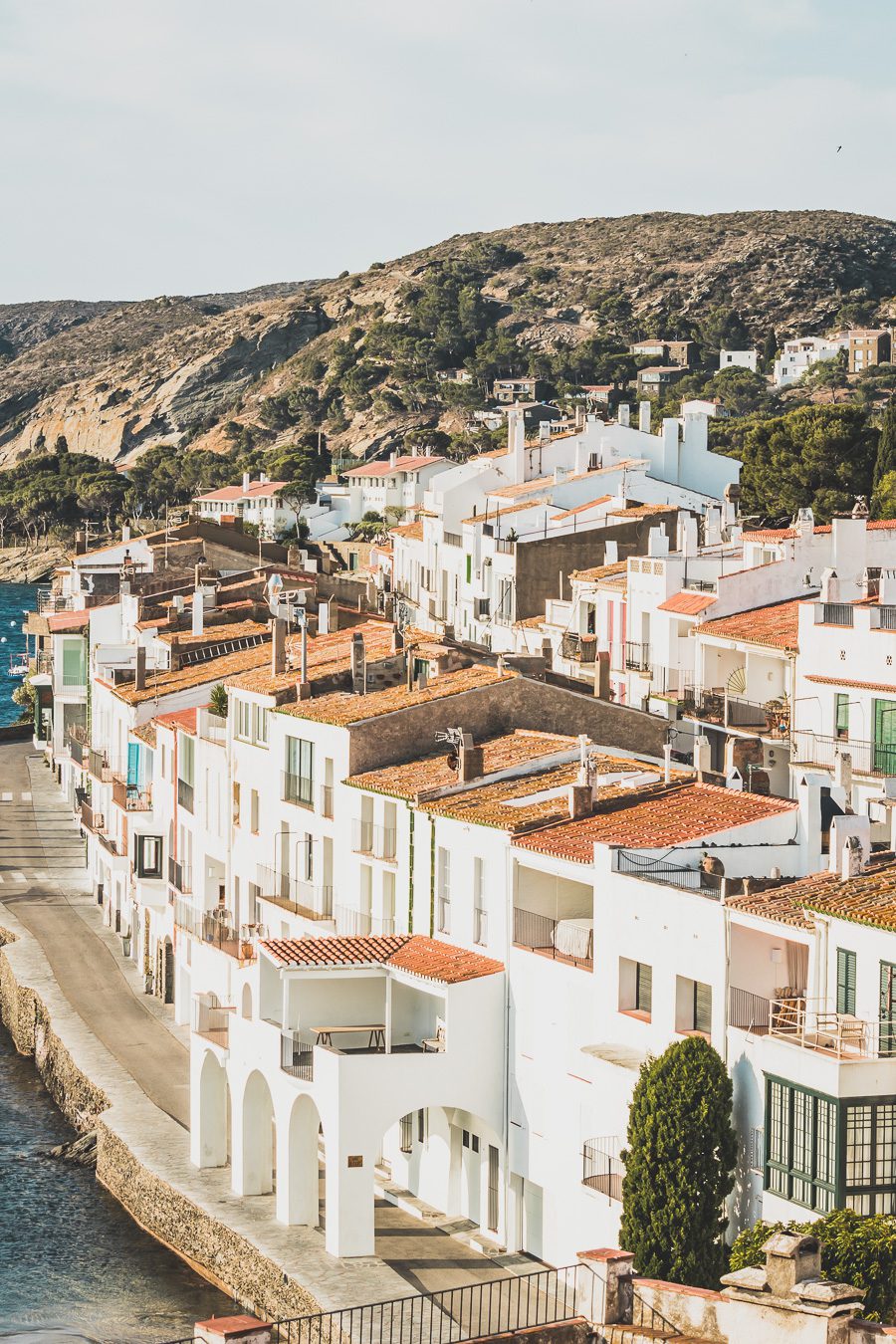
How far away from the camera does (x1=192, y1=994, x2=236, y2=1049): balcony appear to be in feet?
133

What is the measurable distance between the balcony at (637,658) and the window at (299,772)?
1383 cm

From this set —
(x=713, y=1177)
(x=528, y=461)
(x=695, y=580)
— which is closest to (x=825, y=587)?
(x=695, y=580)

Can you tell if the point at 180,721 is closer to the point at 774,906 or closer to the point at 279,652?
the point at 279,652

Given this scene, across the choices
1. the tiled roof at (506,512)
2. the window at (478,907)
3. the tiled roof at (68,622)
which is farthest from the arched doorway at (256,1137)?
the tiled roof at (68,622)

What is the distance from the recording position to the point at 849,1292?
22.5 meters

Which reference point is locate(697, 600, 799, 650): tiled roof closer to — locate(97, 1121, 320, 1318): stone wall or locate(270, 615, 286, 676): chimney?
locate(270, 615, 286, 676): chimney

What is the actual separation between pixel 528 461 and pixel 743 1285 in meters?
68.7

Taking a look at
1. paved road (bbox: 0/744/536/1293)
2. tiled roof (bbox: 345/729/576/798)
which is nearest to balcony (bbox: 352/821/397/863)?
tiled roof (bbox: 345/729/576/798)

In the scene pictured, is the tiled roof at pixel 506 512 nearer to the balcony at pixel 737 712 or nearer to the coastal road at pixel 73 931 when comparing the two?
the coastal road at pixel 73 931

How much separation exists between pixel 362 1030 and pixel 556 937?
4.27m

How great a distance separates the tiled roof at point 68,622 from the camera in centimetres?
8025

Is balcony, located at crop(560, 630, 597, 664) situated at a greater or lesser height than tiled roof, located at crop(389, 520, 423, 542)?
lesser

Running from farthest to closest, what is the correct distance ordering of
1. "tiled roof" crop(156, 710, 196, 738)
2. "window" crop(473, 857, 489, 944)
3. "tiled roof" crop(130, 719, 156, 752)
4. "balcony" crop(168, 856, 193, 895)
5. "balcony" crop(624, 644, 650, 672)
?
"tiled roof" crop(130, 719, 156, 752) → "balcony" crop(624, 644, 650, 672) → "tiled roof" crop(156, 710, 196, 738) → "balcony" crop(168, 856, 193, 895) → "window" crop(473, 857, 489, 944)

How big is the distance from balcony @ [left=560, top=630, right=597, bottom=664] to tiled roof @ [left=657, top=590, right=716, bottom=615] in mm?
4989
